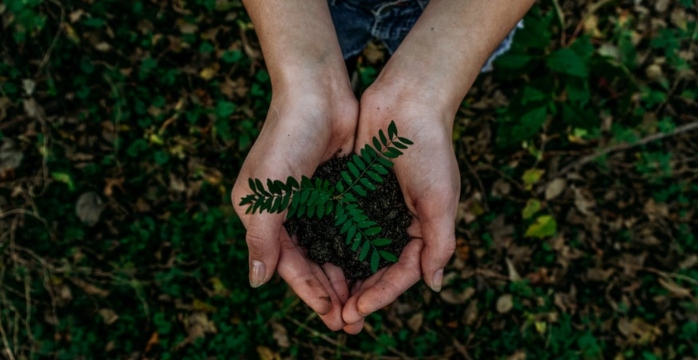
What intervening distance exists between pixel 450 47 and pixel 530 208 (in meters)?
1.92

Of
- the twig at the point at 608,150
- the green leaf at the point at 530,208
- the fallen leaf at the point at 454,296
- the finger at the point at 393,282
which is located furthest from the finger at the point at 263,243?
the twig at the point at 608,150

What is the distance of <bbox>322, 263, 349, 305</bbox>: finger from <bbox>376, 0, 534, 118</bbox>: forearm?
914 mm

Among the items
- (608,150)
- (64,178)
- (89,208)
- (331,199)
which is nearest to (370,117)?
(331,199)

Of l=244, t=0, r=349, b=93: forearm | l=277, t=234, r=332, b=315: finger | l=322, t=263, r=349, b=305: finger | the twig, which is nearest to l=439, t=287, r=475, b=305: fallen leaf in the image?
the twig

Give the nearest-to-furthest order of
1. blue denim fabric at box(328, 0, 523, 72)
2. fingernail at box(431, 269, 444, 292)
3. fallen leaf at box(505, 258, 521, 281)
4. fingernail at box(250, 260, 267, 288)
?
fingernail at box(250, 260, 267, 288) < fingernail at box(431, 269, 444, 292) < blue denim fabric at box(328, 0, 523, 72) < fallen leaf at box(505, 258, 521, 281)

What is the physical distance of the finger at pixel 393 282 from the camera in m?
2.62

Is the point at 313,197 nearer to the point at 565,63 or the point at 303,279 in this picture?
the point at 303,279

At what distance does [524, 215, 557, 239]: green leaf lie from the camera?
4145mm

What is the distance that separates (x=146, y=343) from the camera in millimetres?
4039

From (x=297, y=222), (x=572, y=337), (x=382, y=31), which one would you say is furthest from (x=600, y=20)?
(x=297, y=222)

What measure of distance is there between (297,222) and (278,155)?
393 millimetres

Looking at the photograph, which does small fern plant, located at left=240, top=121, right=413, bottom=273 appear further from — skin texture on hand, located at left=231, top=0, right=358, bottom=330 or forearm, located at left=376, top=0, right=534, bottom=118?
forearm, located at left=376, top=0, right=534, bottom=118

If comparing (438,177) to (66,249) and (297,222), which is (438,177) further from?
(66,249)

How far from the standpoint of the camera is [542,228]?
13.6ft
